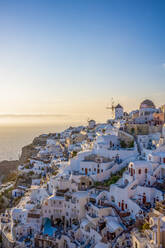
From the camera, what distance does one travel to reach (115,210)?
25641 mm

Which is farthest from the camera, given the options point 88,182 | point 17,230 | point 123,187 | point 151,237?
point 88,182

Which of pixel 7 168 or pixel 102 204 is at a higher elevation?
pixel 102 204

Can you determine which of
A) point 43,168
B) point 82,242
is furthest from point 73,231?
point 43,168

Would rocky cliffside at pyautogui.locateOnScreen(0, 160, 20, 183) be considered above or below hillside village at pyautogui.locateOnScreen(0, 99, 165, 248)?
below

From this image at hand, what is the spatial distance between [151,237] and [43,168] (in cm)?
2910

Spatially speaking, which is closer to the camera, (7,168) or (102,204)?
(102,204)

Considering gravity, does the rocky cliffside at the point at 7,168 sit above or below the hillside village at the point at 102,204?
below

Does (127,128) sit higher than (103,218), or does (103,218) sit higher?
(127,128)

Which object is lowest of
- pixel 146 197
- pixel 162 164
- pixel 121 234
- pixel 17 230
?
pixel 17 230

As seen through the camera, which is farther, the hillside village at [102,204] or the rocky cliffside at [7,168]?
the rocky cliffside at [7,168]

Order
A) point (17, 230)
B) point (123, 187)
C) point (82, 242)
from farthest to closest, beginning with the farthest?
point (17, 230)
point (123, 187)
point (82, 242)

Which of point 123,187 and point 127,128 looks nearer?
point 123,187

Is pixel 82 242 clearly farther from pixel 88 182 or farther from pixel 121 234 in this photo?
pixel 88 182

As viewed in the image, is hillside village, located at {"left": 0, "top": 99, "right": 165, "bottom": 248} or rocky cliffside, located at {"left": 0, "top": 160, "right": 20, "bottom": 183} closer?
hillside village, located at {"left": 0, "top": 99, "right": 165, "bottom": 248}
